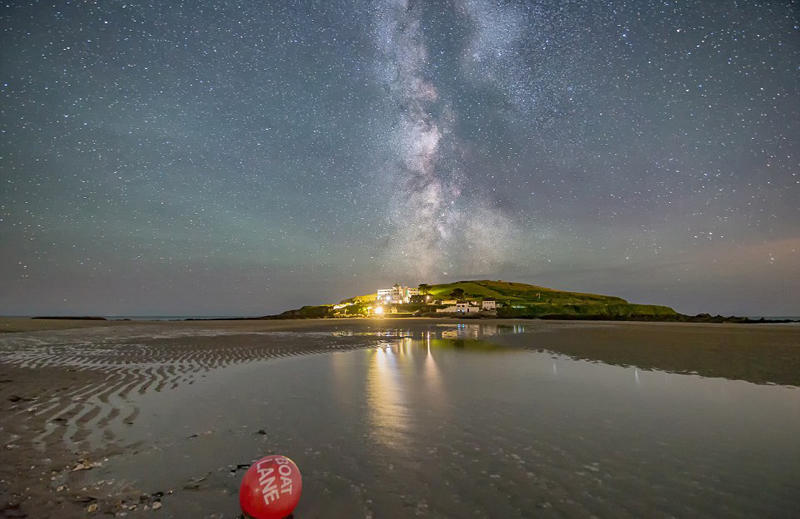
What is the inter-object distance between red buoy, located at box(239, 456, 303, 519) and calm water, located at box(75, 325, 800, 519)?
1.74 ft

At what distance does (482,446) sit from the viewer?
26.6 ft

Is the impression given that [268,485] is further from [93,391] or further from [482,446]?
[93,391]

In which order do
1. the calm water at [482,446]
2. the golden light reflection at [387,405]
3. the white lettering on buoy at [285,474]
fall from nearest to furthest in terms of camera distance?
the white lettering on buoy at [285,474], the calm water at [482,446], the golden light reflection at [387,405]

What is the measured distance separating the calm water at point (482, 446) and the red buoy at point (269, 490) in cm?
53

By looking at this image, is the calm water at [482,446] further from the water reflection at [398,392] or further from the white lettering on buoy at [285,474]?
the white lettering on buoy at [285,474]

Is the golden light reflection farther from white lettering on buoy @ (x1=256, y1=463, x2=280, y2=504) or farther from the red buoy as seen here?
white lettering on buoy @ (x1=256, y1=463, x2=280, y2=504)

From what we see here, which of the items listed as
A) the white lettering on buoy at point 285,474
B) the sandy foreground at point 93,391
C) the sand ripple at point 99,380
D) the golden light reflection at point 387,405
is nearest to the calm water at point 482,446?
the golden light reflection at point 387,405

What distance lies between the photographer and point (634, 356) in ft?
74.1

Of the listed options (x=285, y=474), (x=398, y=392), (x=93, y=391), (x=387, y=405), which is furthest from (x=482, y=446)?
(x=93, y=391)

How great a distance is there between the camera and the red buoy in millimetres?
4938

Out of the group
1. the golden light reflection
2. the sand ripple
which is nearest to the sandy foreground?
the sand ripple

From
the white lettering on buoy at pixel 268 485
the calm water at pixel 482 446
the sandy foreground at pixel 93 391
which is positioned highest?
the white lettering on buoy at pixel 268 485

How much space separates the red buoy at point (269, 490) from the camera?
4.94 meters

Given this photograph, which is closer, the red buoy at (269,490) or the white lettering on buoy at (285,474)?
the red buoy at (269,490)
